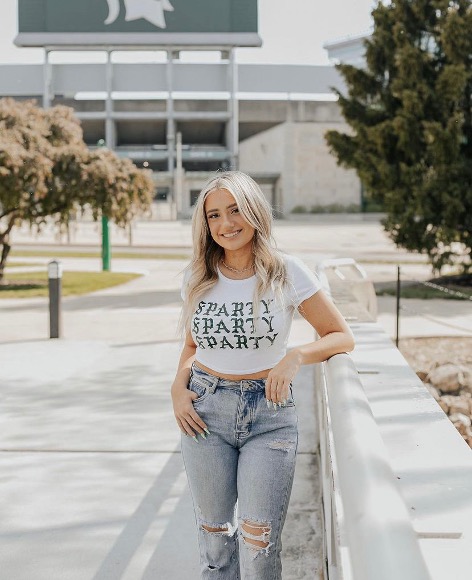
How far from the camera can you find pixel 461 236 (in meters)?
18.0

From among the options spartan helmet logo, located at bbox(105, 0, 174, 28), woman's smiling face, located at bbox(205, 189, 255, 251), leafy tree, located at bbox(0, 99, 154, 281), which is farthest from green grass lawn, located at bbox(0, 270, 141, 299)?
spartan helmet logo, located at bbox(105, 0, 174, 28)

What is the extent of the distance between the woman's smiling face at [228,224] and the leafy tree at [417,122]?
48.9 ft

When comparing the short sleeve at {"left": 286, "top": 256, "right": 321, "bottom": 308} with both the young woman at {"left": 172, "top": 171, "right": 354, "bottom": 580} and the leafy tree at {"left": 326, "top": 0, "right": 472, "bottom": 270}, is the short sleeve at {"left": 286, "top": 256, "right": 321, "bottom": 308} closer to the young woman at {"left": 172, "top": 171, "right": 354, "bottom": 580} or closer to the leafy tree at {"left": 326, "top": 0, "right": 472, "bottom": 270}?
the young woman at {"left": 172, "top": 171, "right": 354, "bottom": 580}

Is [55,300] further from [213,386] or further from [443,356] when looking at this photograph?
[213,386]

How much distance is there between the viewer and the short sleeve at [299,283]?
9.73ft

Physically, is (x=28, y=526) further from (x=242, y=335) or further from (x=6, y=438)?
(x=242, y=335)

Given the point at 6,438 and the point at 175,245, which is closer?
the point at 6,438

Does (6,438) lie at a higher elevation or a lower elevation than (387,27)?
lower

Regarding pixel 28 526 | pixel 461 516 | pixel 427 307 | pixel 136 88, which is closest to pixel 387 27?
pixel 427 307

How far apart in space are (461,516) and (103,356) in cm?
795

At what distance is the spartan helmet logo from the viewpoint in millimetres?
71562

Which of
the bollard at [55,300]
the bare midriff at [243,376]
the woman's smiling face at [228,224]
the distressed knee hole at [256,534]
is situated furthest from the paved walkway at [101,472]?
the woman's smiling face at [228,224]

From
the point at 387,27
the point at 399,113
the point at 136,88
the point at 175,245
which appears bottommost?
the point at 175,245

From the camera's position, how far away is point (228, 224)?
Answer: 297 centimetres
